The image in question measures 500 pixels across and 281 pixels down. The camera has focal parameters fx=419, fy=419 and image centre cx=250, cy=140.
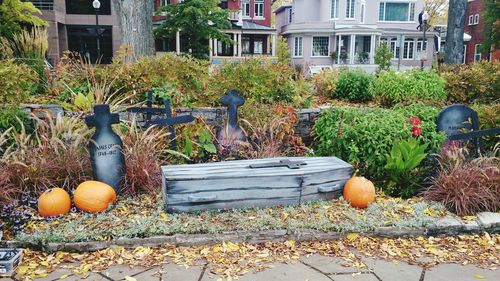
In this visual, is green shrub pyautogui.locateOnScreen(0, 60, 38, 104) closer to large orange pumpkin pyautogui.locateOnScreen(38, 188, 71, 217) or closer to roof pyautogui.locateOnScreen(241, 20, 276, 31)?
large orange pumpkin pyautogui.locateOnScreen(38, 188, 71, 217)

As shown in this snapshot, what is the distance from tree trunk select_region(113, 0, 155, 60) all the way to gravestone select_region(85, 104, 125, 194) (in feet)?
15.6

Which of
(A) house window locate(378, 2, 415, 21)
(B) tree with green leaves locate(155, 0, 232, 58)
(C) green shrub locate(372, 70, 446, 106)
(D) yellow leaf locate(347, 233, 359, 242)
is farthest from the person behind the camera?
(A) house window locate(378, 2, 415, 21)

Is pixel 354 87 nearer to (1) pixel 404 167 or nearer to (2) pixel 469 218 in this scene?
(1) pixel 404 167

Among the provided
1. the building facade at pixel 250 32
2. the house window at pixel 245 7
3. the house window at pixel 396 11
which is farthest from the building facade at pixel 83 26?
the house window at pixel 396 11

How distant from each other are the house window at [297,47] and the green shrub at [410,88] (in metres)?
26.5

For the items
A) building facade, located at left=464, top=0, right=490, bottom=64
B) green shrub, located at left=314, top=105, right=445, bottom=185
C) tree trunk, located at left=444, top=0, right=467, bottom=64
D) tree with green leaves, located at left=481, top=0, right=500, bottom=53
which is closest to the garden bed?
green shrub, located at left=314, top=105, right=445, bottom=185

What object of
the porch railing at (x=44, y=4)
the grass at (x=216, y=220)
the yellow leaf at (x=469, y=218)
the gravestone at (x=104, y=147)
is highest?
the porch railing at (x=44, y=4)

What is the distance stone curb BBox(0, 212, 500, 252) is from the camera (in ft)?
11.6

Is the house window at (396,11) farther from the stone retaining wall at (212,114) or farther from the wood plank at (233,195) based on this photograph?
the wood plank at (233,195)

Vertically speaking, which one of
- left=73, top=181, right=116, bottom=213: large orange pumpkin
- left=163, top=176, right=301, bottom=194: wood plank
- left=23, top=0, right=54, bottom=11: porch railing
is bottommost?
left=73, top=181, right=116, bottom=213: large orange pumpkin

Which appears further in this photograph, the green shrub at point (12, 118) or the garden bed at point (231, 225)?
the green shrub at point (12, 118)

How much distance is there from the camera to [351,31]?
32.2m

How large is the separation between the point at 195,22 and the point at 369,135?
1594 centimetres

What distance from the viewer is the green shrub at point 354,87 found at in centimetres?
815
